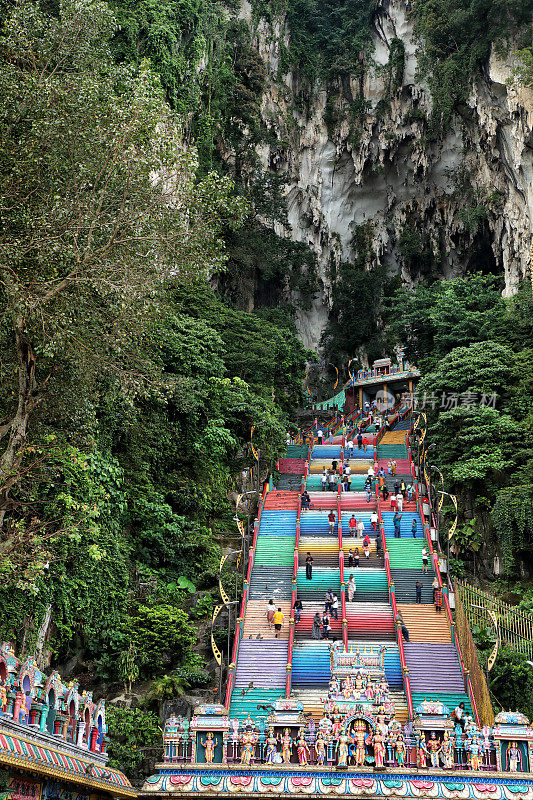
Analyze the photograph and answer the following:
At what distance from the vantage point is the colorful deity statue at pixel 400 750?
45.1ft

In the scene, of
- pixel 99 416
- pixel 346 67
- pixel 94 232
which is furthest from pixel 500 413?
pixel 346 67

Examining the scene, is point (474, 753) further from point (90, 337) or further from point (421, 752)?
point (90, 337)

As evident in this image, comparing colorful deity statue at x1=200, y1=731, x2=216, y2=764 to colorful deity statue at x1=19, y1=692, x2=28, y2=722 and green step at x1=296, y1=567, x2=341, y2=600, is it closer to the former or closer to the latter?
colorful deity statue at x1=19, y1=692, x2=28, y2=722

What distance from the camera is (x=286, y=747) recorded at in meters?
14.0

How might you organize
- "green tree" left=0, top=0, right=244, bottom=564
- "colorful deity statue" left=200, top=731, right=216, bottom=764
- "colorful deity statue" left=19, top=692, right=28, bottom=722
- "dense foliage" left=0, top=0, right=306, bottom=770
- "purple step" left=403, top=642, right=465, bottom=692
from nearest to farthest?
"colorful deity statue" left=19, top=692, right=28, bottom=722
"green tree" left=0, top=0, right=244, bottom=564
"dense foliage" left=0, top=0, right=306, bottom=770
"colorful deity statue" left=200, top=731, right=216, bottom=764
"purple step" left=403, top=642, right=465, bottom=692

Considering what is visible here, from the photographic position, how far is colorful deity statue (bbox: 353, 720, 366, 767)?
13750 millimetres

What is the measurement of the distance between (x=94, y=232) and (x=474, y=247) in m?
28.6

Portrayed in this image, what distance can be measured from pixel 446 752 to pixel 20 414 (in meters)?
8.84

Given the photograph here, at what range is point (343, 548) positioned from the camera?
22828 millimetres

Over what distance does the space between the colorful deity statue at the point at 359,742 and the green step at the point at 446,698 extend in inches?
125

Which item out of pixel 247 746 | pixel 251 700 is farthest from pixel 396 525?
pixel 247 746

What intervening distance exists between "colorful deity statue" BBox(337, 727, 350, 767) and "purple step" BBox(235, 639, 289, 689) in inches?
150

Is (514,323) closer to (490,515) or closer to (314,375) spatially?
(490,515)

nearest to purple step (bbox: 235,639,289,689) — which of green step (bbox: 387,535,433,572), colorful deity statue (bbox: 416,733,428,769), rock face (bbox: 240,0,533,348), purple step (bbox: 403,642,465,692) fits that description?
purple step (bbox: 403,642,465,692)
